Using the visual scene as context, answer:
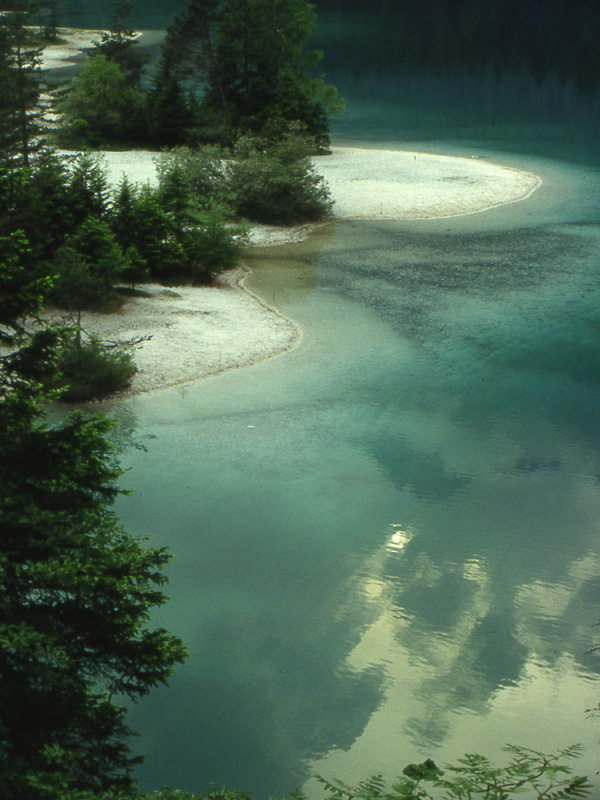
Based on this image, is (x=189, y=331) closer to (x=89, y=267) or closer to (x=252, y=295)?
(x=89, y=267)

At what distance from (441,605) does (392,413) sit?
5853mm

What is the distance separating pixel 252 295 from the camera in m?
23.1

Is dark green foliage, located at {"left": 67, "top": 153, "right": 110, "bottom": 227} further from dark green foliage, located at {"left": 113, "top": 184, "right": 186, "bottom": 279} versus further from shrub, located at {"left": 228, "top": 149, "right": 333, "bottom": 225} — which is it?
shrub, located at {"left": 228, "top": 149, "right": 333, "bottom": 225}

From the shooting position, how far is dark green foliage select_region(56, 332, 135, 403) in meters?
16.2

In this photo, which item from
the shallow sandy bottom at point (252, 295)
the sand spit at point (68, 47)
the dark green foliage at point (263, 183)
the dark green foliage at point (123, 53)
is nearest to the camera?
the shallow sandy bottom at point (252, 295)

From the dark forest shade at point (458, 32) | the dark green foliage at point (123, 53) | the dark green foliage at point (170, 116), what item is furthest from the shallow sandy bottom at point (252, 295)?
the dark forest shade at point (458, 32)

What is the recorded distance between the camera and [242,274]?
2514 cm

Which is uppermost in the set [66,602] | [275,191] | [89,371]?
[275,191]

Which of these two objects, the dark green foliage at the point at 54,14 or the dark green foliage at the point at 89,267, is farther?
the dark green foliage at the point at 54,14

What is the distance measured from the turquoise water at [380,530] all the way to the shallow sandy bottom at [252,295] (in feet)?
2.63

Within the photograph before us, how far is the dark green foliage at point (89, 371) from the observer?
1620cm

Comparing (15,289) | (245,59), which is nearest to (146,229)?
(15,289)

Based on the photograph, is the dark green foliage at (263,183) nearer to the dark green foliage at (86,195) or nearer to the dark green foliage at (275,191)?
the dark green foliage at (275,191)

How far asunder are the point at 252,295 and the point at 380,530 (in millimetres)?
11653
